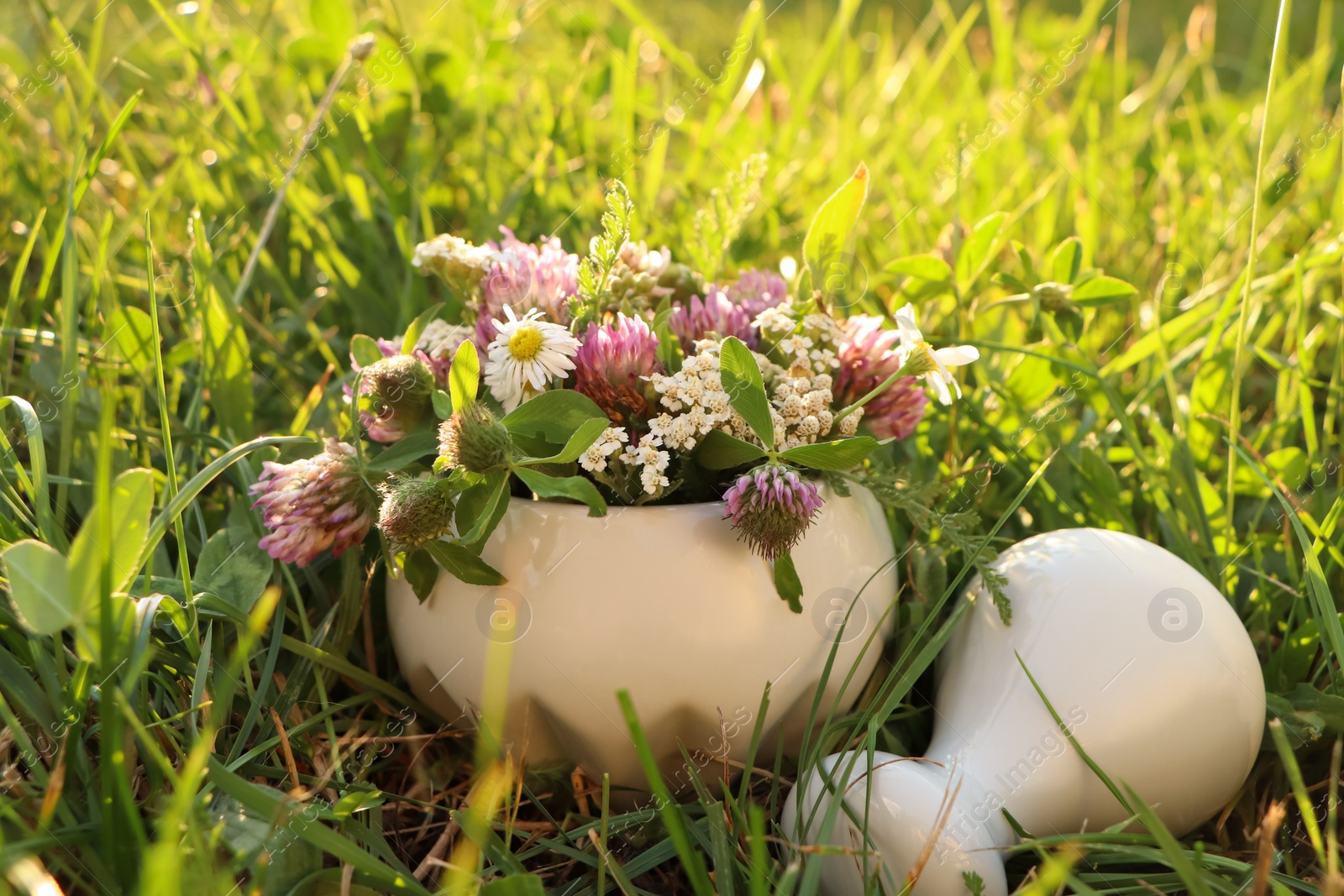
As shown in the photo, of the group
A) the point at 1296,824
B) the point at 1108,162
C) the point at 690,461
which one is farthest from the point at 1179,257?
the point at 690,461

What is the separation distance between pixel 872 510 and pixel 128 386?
0.81 metres

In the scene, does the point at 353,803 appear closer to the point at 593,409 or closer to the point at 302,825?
the point at 302,825

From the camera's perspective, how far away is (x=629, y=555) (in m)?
0.71

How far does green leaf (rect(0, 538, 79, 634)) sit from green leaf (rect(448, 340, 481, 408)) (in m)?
0.26

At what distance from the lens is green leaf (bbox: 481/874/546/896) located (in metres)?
0.62

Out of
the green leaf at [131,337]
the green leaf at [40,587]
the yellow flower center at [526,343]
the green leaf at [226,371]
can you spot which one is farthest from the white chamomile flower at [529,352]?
the green leaf at [131,337]

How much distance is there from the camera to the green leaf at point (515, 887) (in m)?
0.62

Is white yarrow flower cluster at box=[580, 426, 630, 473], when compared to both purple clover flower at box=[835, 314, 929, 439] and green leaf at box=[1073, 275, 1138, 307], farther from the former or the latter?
green leaf at box=[1073, 275, 1138, 307]

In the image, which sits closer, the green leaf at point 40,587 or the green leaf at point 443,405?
the green leaf at point 40,587

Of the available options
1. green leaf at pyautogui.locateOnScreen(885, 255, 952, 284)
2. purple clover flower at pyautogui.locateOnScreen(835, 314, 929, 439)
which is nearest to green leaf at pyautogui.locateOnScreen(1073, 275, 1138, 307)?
green leaf at pyautogui.locateOnScreen(885, 255, 952, 284)

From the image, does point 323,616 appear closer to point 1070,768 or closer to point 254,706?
point 254,706

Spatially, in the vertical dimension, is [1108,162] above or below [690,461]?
above

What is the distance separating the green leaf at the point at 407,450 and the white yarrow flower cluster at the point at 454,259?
0.49 ft

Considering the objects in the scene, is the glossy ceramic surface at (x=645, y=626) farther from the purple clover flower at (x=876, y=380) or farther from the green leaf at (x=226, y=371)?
the green leaf at (x=226, y=371)
